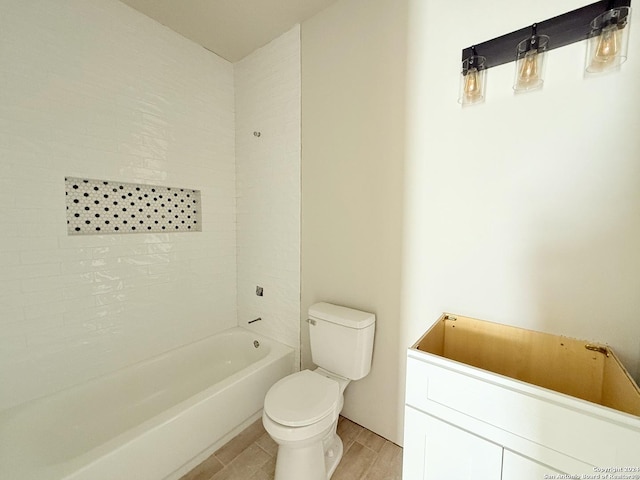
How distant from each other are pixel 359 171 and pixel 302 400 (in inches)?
48.3

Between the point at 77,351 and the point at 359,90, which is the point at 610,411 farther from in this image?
the point at 77,351

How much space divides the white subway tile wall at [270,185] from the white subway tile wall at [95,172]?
0.21m

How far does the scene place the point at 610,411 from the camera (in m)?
0.58

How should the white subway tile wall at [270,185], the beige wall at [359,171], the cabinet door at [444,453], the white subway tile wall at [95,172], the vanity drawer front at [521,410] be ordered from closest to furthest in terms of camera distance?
the vanity drawer front at [521,410] → the cabinet door at [444,453] → the white subway tile wall at [95,172] → the beige wall at [359,171] → the white subway tile wall at [270,185]

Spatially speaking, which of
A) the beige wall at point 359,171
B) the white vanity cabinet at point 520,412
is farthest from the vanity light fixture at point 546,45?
the white vanity cabinet at point 520,412

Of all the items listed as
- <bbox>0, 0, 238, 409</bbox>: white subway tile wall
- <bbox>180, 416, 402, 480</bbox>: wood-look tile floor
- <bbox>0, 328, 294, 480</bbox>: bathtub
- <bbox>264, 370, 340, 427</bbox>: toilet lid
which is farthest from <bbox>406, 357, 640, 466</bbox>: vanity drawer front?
<bbox>0, 0, 238, 409</bbox>: white subway tile wall

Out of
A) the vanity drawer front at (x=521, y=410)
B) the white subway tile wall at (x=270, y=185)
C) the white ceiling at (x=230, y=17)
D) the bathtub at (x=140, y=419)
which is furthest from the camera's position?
the white subway tile wall at (x=270, y=185)

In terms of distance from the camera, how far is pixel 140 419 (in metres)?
1.50

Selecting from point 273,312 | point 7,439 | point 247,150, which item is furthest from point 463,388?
point 247,150

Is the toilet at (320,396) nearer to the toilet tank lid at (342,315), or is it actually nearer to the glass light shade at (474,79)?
the toilet tank lid at (342,315)

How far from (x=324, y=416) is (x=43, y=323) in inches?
59.4

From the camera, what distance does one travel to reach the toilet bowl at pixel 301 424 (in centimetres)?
106

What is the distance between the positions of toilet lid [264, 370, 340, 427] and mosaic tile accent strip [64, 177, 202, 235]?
132 centimetres

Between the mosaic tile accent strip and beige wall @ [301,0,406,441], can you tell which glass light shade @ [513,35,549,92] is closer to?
beige wall @ [301,0,406,441]
